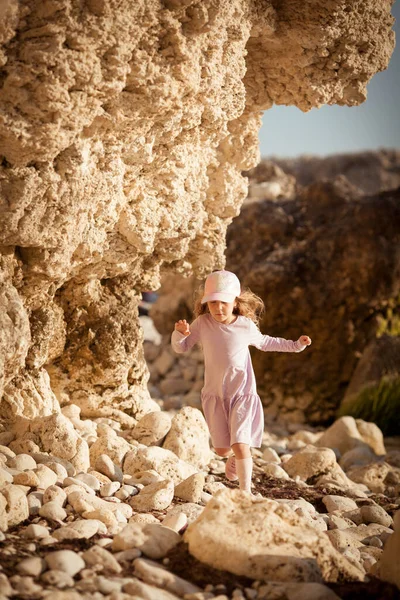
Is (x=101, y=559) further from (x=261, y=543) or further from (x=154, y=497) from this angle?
(x=154, y=497)

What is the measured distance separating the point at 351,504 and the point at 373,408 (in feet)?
11.0

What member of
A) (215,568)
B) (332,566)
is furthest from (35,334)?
(332,566)

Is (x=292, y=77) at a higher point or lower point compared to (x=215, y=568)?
higher

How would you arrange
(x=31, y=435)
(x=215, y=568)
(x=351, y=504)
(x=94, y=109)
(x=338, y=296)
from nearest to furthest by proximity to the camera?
1. (x=215, y=568)
2. (x=94, y=109)
3. (x=31, y=435)
4. (x=351, y=504)
5. (x=338, y=296)

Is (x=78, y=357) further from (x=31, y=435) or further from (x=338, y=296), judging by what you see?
(x=338, y=296)

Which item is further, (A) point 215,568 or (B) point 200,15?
(B) point 200,15

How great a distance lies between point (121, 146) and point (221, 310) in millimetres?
1166

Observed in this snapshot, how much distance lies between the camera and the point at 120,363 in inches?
212

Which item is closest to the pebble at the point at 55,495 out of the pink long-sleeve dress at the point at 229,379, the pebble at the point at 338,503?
the pink long-sleeve dress at the point at 229,379

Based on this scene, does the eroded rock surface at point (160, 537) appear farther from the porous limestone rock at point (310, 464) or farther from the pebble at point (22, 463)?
the porous limestone rock at point (310, 464)

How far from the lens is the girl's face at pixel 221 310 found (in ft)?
14.5

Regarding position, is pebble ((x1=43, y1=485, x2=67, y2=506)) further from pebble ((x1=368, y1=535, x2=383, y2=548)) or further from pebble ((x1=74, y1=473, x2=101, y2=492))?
pebble ((x1=368, y1=535, x2=383, y2=548))

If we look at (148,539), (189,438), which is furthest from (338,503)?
(148,539)

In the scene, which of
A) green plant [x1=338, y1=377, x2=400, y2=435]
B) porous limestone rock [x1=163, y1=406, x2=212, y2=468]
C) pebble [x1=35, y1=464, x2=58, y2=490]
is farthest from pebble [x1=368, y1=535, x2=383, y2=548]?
green plant [x1=338, y1=377, x2=400, y2=435]
